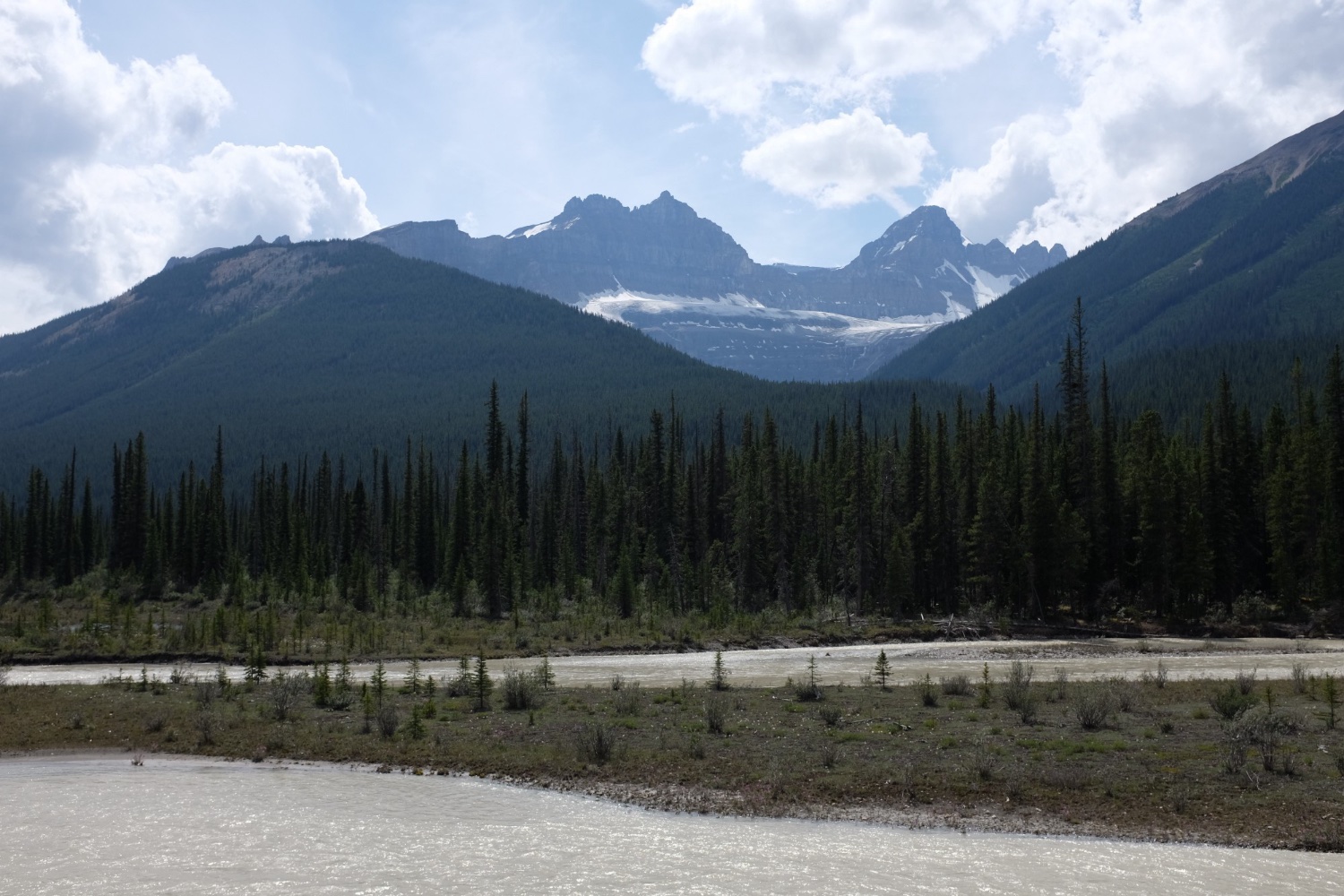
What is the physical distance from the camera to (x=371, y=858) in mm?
16438

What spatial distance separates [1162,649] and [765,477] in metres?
36.3

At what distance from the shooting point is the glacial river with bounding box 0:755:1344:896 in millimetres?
15117

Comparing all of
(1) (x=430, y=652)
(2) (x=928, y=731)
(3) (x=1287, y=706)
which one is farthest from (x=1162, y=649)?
(1) (x=430, y=652)

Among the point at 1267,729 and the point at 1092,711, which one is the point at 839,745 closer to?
the point at 1092,711

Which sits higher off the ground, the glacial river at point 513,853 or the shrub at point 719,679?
the shrub at point 719,679

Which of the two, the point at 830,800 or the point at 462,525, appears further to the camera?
the point at 462,525

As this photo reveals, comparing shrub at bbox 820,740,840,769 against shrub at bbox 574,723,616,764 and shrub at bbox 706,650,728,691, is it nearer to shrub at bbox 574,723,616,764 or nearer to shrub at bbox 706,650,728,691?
shrub at bbox 574,723,616,764

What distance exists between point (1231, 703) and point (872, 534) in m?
51.9

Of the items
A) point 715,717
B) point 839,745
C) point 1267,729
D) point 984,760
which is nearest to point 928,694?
point 839,745

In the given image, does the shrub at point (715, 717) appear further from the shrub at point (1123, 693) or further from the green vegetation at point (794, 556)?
the green vegetation at point (794, 556)

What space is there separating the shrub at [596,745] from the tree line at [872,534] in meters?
36.3

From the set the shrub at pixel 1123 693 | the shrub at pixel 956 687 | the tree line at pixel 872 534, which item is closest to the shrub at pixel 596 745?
the shrub at pixel 956 687

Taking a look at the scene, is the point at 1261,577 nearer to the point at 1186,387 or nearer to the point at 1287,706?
the point at 1287,706

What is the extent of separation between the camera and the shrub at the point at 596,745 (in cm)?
2305
